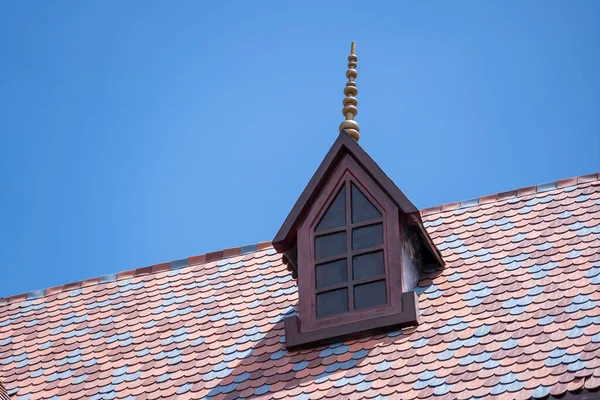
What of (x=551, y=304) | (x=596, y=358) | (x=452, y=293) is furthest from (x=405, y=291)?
(x=596, y=358)

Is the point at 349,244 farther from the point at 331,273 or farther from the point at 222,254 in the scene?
the point at 222,254

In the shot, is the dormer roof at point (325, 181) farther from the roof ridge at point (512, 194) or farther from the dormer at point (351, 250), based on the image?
the roof ridge at point (512, 194)

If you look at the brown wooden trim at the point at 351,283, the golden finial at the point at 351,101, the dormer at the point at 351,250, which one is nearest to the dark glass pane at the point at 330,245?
the dormer at the point at 351,250

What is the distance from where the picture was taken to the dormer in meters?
14.5

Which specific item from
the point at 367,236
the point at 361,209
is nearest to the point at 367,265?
the point at 367,236

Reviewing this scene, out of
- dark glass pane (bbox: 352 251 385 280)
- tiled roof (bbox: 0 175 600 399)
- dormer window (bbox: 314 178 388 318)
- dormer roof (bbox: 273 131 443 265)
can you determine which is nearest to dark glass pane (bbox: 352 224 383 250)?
dormer window (bbox: 314 178 388 318)

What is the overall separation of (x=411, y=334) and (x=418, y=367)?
0.69 m

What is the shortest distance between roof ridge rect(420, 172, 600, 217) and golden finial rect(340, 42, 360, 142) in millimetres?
1364

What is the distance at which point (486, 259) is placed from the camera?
1522 cm

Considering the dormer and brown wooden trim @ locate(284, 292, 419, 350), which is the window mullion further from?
brown wooden trim @ locate(284, 292, 419, 350)

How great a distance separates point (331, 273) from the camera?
14984mm

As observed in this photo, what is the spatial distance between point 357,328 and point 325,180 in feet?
5.62

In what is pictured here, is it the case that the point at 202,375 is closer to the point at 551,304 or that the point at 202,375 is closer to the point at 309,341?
the point at 309,341

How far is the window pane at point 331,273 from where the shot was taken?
14919 mm
